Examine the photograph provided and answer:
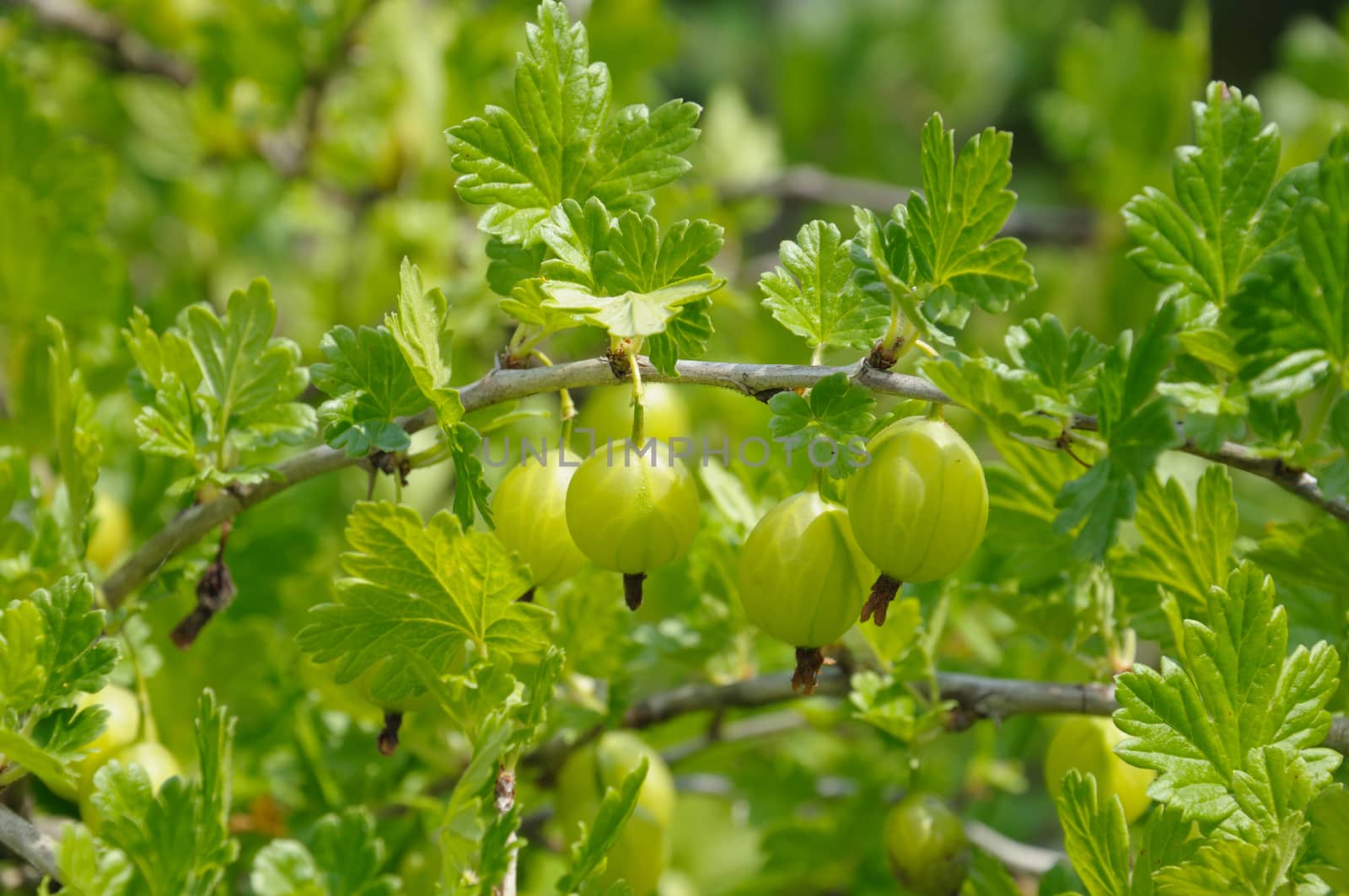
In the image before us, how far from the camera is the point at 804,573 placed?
74 centimetres

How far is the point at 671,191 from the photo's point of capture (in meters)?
1.34

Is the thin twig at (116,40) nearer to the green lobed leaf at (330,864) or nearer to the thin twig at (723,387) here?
the thin twig at (723,387)

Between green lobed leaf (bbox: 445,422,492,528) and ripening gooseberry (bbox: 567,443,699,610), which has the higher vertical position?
green lobed leaf (bbox: 445,422,492,528)

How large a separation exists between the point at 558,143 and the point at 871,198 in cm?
120

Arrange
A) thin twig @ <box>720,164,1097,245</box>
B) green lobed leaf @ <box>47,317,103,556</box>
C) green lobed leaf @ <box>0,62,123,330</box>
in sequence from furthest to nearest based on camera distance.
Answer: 1. thin twig @ <box>720,164,1097,245</box>
2. green lobed leaf @ <box>0,62,123,330</box>
3. green lobed leaf @ <box>47,317,103,556</box>

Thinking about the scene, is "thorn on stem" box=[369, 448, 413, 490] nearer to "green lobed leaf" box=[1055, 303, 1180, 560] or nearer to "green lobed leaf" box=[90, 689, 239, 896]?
"green lobed leaf" box=[90, 689, 239, 896]

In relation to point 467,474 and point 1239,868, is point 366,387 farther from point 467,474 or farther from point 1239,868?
point 1239,868

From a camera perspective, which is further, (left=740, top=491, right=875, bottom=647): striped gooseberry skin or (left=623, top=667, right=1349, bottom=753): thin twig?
(left=623, top=667, right=1349, bottom=753): thin twig

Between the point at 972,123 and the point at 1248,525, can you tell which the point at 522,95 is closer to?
the point at 1248,525

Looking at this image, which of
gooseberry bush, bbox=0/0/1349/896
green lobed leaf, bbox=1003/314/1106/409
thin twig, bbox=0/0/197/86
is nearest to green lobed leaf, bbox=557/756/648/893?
gooseberry bush, bbox=0/0/1349/896

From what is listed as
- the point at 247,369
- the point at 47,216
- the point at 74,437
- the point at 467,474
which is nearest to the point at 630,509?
the point at 467,474

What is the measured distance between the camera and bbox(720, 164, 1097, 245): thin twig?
1.82m

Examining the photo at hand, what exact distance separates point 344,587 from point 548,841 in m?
0.57

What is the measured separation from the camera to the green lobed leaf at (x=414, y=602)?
0.71 m
